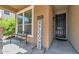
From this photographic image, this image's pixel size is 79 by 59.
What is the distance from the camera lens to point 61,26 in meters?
13.7

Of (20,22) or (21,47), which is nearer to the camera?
(21,47)

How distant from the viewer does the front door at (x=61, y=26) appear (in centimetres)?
1345

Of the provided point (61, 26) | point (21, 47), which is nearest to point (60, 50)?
point (21, 47)

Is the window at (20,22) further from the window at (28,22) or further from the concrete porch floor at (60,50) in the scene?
the concrete porch floor at (60,50)

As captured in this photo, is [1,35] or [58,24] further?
[58,24]

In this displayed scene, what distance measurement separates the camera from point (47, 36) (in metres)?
8.30

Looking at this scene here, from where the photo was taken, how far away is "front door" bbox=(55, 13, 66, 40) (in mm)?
13453

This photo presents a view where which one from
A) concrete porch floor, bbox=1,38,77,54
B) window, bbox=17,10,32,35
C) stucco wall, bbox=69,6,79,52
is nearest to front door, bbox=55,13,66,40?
concrete porch floor, bbox=1,38,77,54

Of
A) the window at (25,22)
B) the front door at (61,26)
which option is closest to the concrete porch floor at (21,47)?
the window at (25,22)

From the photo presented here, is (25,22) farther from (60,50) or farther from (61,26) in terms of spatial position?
(60,50)
